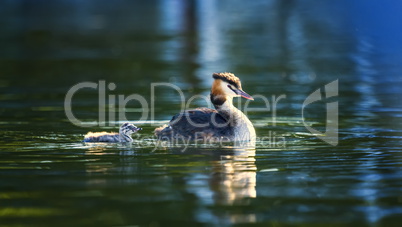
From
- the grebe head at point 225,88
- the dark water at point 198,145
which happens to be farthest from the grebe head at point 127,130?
the grebe head at point 225,88

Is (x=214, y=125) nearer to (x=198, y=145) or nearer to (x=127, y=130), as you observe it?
(x=198, y=145)

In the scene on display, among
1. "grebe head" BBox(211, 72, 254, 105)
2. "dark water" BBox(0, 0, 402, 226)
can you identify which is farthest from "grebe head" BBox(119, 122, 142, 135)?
"grebe head" BBox(211, 72, 254, 105)

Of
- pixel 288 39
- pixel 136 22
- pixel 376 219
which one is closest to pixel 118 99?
pixel 376 219

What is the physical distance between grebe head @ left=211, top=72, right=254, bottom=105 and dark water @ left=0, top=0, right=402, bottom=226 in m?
0.72

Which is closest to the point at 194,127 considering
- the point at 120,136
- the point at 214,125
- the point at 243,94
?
the point at 214,125

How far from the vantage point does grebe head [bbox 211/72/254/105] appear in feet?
40.0

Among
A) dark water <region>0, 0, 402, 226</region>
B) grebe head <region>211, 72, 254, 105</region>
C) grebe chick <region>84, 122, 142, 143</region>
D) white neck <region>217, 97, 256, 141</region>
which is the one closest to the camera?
dark water <region>0, 0, 402, 226</region>

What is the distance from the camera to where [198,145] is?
37.1 ft

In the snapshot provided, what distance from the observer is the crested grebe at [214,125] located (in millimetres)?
11617

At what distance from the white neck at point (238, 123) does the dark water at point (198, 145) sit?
12.0 inches

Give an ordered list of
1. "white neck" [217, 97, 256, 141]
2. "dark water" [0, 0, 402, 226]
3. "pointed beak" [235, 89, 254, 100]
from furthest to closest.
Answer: "pointed beak" [235, 89, 254, 100] → "white neck" [217, 97, 256, 141] → "dark water" [0, 0, 402, 226]

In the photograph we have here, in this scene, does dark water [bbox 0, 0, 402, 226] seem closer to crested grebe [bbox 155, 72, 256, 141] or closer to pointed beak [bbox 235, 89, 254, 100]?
crested grebe [bbox 155, 72, 256, 141]

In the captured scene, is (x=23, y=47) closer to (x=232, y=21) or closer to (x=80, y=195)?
(x=232, y=21)

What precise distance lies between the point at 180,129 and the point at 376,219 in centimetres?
482
